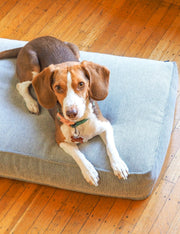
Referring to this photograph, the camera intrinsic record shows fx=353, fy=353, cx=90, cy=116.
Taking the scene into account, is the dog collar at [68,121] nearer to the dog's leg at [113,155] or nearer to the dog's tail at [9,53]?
the dog's leg at [113,155]

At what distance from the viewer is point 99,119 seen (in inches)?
98.7

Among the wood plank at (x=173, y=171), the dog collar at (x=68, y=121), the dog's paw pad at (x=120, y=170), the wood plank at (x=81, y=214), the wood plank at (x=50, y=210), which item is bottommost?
the wood plank at (x=50, y=210)

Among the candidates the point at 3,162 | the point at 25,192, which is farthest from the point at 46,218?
the point at 3,162

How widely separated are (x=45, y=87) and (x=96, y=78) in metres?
0.34

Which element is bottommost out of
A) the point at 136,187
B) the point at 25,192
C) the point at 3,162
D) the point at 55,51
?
the point at 25,192

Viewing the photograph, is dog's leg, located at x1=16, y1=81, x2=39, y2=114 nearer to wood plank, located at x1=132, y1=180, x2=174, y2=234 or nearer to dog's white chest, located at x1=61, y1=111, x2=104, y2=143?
dog's white chest, located at x1=61, y1=111, x2=104, y2=143

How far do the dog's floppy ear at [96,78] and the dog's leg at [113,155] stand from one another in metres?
0.29

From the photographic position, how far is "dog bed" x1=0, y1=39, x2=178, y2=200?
2436mm

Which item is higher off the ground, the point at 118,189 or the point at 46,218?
the point at 118,189

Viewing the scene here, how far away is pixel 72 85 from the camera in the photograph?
7.15 feet

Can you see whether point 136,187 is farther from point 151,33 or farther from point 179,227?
point 151,33

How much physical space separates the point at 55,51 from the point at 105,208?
1.25 m

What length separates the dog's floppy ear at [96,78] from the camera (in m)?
2.29

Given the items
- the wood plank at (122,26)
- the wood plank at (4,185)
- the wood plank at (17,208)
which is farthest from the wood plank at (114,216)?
the wood plank at (122,26)
